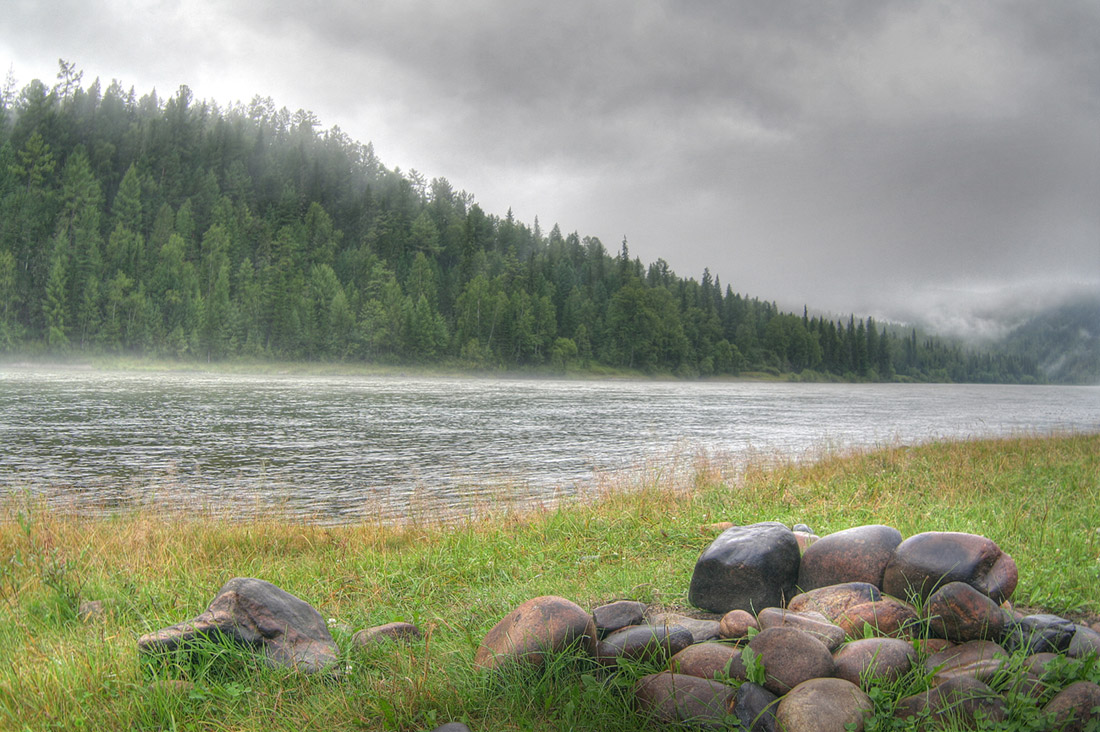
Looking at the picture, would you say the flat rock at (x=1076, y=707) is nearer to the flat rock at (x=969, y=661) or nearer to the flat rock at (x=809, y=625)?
the flat rock at (x=969, y=661)

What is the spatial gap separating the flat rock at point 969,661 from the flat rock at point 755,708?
1.03 meters

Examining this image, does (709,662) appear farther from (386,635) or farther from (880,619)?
(386,635)

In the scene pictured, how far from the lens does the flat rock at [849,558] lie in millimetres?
5867

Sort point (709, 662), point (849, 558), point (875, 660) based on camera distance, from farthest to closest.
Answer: point (849, 558) < point (709, 662) < point (875, 660)

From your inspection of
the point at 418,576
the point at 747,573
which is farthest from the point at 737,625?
the point at 418,576

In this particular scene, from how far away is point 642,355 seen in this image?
14225 centimetres

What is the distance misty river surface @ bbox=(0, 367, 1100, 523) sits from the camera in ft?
52.5

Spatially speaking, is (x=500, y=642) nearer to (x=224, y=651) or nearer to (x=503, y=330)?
(x=224, y=651)

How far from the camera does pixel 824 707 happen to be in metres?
3.81

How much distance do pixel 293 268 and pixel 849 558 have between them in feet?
455

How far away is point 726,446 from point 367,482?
49.1 feet

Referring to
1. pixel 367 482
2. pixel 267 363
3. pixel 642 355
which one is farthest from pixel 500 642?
pixel 642 355

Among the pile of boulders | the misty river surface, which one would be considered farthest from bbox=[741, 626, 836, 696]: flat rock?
the misty river surface

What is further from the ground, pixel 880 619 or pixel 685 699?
pixel 880 619
